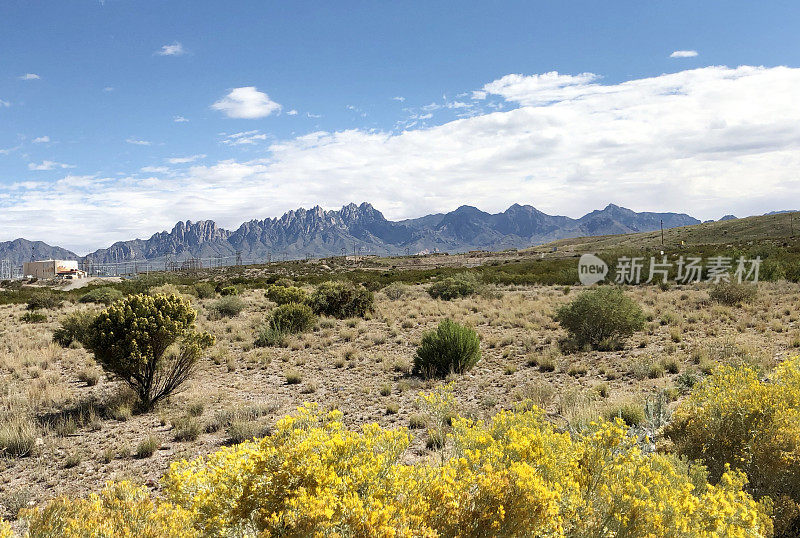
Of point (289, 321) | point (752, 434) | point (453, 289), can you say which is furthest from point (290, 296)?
point (752, 434)

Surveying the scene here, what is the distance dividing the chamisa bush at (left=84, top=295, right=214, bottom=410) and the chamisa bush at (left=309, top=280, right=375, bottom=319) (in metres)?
10.8

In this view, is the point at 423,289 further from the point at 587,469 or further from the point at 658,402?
the point at 587,469

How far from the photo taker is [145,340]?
972 cm

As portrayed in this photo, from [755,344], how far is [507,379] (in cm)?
729

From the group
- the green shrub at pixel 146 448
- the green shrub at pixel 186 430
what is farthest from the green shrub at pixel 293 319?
the green shrub at pixel 146 448

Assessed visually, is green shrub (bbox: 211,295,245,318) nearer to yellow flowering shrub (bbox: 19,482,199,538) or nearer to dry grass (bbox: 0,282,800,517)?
dry grass (bbox: 0,282,800,517)

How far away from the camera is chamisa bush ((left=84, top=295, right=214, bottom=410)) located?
957 cm

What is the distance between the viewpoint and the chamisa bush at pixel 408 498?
270 cm

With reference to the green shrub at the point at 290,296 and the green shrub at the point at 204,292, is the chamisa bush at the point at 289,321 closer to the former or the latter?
the green shrub at the point at 290,296

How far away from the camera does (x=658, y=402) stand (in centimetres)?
778

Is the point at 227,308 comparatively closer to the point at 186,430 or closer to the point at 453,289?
the point at 453,289

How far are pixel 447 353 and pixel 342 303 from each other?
10.5 m

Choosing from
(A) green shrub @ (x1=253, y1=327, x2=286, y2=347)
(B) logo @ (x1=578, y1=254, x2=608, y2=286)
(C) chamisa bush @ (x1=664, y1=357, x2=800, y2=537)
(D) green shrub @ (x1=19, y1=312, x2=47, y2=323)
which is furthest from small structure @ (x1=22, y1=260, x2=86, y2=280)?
(C) chamisa bush @ (x1=664, y1=357, x2=800, y2=537)

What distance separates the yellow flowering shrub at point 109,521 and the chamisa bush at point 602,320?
1346 centimetres
